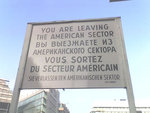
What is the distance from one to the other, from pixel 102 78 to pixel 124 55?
2.54 ft

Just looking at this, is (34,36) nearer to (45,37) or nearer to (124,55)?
(45,37)

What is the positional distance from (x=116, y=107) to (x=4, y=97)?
69.1 m

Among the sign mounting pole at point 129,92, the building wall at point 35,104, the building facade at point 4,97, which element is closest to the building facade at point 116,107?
the building wall at point 35,104

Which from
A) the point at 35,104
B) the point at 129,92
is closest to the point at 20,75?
the point at 129,92

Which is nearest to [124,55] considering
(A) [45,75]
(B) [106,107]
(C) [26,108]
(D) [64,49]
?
(D) [64,49]

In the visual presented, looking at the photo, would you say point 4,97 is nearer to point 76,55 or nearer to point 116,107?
point 116,107

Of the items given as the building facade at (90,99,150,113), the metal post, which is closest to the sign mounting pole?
the metal post

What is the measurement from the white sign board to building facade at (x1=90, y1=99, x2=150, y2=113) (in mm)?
99089

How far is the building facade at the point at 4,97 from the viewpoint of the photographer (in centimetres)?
6729

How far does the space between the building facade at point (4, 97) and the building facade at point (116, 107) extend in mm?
55737

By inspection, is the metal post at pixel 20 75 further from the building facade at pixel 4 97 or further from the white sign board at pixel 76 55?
the building facade at pixel 4 97

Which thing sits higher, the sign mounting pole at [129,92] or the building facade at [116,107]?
the building facade at [116,107]

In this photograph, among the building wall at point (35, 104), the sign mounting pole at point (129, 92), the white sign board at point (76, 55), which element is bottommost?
the sign mounting pole at point (129, 92)

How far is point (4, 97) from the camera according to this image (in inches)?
2714
